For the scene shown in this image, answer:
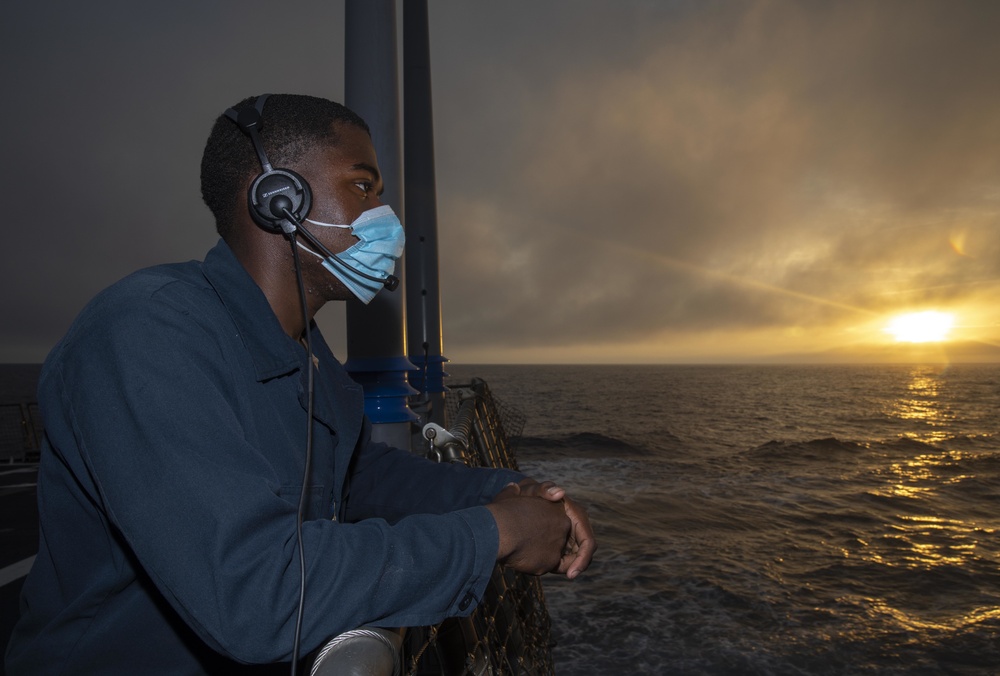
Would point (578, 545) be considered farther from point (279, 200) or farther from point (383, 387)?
point (383, 387)

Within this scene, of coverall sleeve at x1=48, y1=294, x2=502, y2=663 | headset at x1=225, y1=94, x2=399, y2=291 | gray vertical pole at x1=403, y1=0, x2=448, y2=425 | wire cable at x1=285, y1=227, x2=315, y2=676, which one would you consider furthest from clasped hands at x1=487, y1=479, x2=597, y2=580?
gray vertical pole at x1=403, y1=0, x2=448, y2=425

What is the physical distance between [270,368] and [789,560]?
12518 mm

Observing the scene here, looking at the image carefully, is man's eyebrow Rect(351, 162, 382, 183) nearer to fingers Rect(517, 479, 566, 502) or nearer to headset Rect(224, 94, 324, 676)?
headset Rect(224, 94, 324, 676)

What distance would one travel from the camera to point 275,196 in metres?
1.66

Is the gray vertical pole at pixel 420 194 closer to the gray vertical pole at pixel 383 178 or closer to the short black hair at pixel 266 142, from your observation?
the gray vertical pole at pixel 383 178

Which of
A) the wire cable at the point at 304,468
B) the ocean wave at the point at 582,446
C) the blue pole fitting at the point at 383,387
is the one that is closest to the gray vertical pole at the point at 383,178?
the blue pole fitting at the point at 383,387

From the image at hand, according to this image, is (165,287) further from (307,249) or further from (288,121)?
(288,121)

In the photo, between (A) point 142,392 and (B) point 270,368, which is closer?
(A) point 142,392

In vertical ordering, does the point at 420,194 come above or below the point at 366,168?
above

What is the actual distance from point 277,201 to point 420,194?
8.75 meters

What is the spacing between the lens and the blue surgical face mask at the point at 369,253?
1810 millimetres

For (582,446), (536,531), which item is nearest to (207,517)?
(536,531)

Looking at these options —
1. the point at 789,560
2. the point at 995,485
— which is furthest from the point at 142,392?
the point at 995,485

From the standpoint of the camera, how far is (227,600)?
0.96 m
